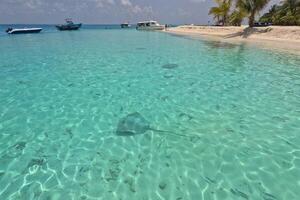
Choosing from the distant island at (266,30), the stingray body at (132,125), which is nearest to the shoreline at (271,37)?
the distant island at (266,30)

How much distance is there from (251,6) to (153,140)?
35170 millimetres

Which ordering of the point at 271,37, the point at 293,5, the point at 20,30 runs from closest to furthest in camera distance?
1. the point at 271,37
2. the point at 293,5
3. the point at 20,30

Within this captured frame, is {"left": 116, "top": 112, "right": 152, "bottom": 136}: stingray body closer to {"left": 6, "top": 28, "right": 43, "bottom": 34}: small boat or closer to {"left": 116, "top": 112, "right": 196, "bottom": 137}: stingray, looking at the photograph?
{"left": 116, "top": 112, "right": 196, "bottom": 137}: stingray

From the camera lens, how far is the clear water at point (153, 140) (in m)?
4.46

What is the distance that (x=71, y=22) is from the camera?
7550 centimetres

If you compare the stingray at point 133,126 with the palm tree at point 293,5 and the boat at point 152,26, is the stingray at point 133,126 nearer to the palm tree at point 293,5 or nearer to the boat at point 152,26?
the palm tree at point 293,5

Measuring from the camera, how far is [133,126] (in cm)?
684

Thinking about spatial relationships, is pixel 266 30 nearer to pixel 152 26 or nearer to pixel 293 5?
pixel 293 5

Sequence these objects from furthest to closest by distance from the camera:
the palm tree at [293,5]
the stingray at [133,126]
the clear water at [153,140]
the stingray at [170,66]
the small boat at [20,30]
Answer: the small boat at [20,30] < the palm tree at [293,5] < the stingray at [170,66] < the stingray at [133,126] < the clear water at [153,140]

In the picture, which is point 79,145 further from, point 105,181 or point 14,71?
point 14,71

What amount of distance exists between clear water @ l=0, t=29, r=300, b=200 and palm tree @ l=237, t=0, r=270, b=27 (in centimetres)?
2573

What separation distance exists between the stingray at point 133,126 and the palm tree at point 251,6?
33378 mm

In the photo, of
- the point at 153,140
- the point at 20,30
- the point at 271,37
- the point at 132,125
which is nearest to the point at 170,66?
the point at 132,125

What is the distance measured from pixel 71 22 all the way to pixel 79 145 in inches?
3111
